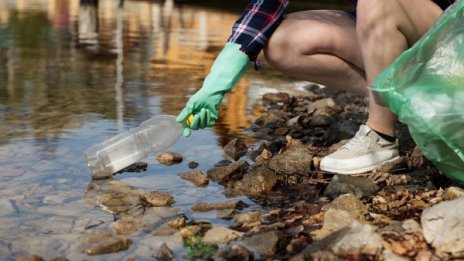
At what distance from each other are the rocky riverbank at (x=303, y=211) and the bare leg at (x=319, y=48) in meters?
0.36

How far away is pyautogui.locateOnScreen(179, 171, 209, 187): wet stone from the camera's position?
3.03 m

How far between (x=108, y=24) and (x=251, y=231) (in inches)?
399

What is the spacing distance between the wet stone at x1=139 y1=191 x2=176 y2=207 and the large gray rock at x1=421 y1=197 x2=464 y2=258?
101 centimetres

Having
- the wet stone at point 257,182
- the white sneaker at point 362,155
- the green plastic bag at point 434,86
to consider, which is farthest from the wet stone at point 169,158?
the green plastic bag at point 434,86

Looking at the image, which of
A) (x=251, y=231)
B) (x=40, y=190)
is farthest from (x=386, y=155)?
(x=40, y=190)

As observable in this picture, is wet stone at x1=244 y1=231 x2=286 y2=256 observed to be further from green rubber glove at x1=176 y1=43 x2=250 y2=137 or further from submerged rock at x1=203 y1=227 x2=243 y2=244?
green rubber glove at x1=176 y1=43 x2=250 y2=137

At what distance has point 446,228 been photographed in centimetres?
210

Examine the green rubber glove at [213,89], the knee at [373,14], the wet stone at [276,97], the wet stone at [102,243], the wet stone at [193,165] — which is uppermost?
the knee at [373,14]

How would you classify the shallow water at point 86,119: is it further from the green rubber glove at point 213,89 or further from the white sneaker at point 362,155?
the white sneaker at point 362,155

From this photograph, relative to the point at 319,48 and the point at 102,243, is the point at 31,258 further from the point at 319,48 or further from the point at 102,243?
the point at 319,48

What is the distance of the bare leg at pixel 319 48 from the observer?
3287mm

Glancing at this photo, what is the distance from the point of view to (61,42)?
887cm

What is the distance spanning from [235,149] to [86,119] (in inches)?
46.9

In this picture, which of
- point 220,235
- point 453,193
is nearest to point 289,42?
point 453,193
